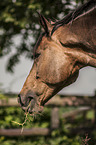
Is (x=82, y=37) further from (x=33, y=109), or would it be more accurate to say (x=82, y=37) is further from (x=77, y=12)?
(x=33, y=109)

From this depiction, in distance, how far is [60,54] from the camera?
7.05ft

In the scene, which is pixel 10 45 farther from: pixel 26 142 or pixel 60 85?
pixel 60 85

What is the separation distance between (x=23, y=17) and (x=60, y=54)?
2841mm

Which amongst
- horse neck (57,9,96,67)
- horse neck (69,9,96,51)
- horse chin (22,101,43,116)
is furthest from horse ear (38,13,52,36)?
horse chin (22,101,43,116)

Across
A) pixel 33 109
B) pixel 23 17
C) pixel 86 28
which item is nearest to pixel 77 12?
pixel 86 28

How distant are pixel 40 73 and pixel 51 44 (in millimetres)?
379

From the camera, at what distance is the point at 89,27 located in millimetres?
2021

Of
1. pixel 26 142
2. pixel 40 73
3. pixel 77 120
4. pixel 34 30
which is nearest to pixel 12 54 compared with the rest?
pixel 34 30

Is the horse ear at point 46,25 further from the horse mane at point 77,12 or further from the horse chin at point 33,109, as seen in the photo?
the horse chin at point 33,109

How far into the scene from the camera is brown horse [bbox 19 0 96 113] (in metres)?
2.05

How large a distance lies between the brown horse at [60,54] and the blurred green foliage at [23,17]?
32 cm

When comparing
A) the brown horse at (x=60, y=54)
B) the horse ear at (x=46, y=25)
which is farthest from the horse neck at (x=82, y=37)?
the horse ear at (x=46, y=25)

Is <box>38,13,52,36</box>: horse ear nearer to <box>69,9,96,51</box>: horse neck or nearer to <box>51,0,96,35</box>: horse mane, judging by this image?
<box>51,0,96,35</box>: horse mane

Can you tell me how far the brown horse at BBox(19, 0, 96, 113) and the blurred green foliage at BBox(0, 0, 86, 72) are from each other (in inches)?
12.6
